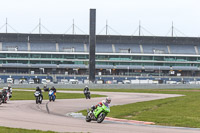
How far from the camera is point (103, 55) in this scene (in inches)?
5002

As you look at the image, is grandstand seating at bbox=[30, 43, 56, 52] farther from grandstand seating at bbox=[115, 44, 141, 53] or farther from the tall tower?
the tall tower

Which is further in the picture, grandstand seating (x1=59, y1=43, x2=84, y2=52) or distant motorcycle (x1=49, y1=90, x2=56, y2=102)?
grandstand seating (x1=59, y1=43, x2=84, y2=52)

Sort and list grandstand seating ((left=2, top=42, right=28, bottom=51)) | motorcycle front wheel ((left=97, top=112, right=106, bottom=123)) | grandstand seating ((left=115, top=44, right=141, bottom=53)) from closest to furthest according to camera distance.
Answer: motorcycle front wheel ((left=97, top=112, right=106, bottom=123)) → grandstand seating ((left=2, top=42, right=28, bottom=51)) → grandstand seating ((left=115, top=44, right=141, bottom=53))

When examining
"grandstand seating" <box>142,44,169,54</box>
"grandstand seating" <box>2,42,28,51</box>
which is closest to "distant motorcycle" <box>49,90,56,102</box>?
"grandstand seating" <box>2,42,28,51</box>

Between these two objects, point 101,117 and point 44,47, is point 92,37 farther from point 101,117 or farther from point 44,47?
point 101,117

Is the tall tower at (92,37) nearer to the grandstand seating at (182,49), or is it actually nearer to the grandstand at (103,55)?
the grandstand at (103,55)

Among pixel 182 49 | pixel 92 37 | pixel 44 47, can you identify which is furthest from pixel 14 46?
pixel 182 49

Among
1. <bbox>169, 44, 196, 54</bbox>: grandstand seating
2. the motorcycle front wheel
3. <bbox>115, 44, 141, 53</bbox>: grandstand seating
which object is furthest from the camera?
<bbox>169, 44, 196, 54</bbox>: grandstand seating

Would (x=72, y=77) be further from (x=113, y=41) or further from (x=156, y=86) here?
(x=156, y=86)

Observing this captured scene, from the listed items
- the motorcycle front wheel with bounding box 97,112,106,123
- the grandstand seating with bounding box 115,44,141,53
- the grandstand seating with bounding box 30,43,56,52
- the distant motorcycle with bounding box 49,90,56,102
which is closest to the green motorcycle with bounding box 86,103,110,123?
the motorcycle front wheel with bounding box 97,112,106,123

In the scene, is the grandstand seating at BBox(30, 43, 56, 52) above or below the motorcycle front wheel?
above

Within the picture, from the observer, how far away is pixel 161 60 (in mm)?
128375

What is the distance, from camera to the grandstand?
124500mm

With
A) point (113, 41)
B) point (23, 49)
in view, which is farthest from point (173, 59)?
point (23, 49)
